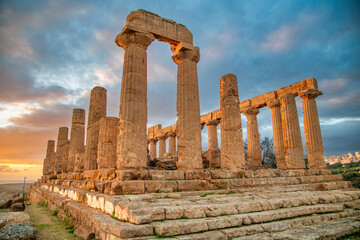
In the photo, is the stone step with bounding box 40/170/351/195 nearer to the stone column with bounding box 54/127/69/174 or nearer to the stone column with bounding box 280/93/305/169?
the stone column with bounding box 280/93/305/169

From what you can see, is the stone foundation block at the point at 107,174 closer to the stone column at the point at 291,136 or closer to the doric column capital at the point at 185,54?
the doric column capital at the point at 185,54

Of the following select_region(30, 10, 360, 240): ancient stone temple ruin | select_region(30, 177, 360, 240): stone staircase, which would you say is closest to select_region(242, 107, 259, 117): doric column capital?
select_region(30, 10, 360, 240): ancient stone temple ruin

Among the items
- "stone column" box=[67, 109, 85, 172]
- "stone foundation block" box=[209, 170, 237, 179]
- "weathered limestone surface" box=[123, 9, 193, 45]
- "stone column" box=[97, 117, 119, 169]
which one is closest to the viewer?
"stone foundation block" box=[209, 170, 237, 179]

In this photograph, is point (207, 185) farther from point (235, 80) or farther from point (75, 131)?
point (75, 131)

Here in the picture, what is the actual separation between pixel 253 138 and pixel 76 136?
14153 mm

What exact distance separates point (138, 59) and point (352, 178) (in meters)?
26.6

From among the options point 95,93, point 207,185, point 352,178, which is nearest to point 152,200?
point 207,185

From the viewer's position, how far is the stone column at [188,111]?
10312 mm

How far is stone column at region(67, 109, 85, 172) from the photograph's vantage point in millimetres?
17312

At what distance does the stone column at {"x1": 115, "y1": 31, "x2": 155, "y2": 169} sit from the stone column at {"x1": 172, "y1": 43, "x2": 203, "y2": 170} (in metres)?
1.64

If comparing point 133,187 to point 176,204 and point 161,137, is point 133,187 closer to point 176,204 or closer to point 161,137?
point 176,204

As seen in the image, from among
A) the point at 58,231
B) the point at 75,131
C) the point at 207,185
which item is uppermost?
the point at 75,131

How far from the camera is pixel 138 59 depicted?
10.2 metres

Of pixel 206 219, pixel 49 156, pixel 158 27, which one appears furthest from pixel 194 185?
pixel 49 156
